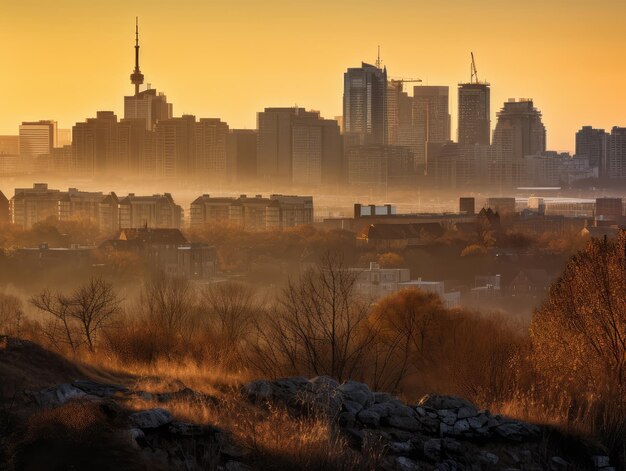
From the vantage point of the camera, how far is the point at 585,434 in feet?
23.0

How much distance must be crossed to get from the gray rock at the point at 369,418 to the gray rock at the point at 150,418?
1233mm

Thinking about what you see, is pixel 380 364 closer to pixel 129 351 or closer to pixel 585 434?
pixel 129 351

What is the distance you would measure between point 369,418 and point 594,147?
251 feet

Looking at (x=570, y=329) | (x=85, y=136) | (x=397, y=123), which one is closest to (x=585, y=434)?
(x=570, y=329)

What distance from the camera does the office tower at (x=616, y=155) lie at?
77500mm

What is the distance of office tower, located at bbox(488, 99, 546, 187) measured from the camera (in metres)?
81.4

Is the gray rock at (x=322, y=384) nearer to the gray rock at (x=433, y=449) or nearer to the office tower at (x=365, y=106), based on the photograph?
the gray rock at (x=433, y=449)

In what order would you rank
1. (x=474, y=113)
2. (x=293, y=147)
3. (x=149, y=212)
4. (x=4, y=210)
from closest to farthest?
(x=4, y=210), (x=149, y=212), (x=293, y=147), (x=474, y=113)

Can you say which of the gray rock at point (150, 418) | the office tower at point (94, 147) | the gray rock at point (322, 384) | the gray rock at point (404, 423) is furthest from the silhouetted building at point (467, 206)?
the gray rock at point (150, 418)

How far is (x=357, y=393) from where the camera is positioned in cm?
724

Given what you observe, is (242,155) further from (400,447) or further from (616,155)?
(400,447)

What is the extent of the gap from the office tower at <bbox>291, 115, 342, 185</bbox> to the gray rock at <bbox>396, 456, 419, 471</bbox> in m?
61.7

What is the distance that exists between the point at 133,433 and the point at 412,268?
3220 centimetres

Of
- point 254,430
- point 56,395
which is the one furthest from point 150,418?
point 56,395
